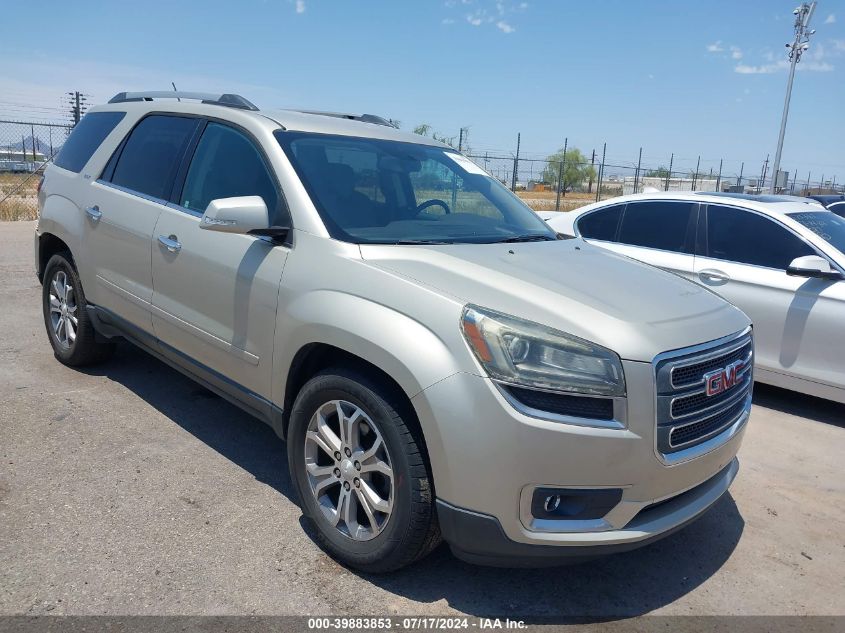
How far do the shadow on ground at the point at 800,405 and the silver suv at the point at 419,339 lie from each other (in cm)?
263

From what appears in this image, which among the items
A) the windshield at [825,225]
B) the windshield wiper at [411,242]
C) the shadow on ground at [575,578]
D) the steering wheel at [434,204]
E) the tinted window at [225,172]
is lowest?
the shadow on ground at [575,578]

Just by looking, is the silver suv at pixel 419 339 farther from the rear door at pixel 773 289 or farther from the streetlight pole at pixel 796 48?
the streetlight pole at pixel 796 48

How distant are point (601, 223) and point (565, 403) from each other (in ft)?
14.7

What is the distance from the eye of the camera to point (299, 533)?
3154 mm

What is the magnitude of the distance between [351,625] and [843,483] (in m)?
3.19

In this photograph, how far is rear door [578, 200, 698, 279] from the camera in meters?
5.89

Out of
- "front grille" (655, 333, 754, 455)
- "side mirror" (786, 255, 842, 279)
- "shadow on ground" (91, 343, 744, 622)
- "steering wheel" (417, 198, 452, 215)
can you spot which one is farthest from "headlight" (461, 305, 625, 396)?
"side mirror" (786, 255, 842, 279)

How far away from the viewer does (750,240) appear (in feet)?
18.3

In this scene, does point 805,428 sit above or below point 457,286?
below

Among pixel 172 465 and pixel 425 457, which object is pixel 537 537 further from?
pixel 172 465

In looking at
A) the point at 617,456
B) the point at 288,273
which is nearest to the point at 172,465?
the point at 288,273

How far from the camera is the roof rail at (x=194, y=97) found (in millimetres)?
3908

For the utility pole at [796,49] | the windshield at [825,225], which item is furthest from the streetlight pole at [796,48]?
the windshield at [825,225]

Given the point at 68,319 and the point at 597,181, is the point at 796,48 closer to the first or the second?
the point at 597,181
